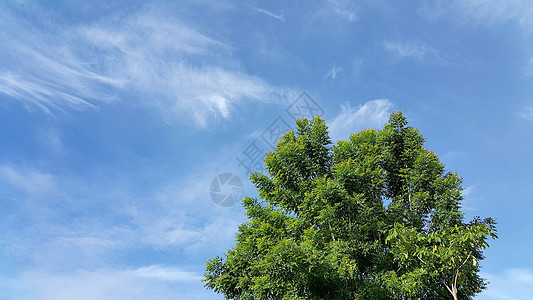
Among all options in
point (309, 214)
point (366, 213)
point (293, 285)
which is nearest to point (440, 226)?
point (366, 213)

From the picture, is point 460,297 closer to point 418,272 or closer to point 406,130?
point 418,272

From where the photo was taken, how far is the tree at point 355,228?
15.1m

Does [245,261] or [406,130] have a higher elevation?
[406,130]

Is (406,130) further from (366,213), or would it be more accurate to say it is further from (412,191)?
(366,213)

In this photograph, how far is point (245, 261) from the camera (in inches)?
754

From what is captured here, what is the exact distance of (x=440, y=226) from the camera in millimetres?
17047

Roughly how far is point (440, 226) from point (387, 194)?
4.27m

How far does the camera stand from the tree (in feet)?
49.6

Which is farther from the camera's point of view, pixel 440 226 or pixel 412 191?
pixel 412 191

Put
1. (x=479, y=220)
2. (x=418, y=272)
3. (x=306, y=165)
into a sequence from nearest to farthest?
(x=418, y=272) < (x=479, y=220) < (x=306, y=165)

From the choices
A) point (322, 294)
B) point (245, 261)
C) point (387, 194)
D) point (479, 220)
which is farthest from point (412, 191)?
point (245, 261)

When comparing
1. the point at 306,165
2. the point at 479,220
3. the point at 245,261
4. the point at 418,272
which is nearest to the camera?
the point at 418,272

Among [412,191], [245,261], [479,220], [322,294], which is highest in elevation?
[412,191]

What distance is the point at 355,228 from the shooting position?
17.3 m
